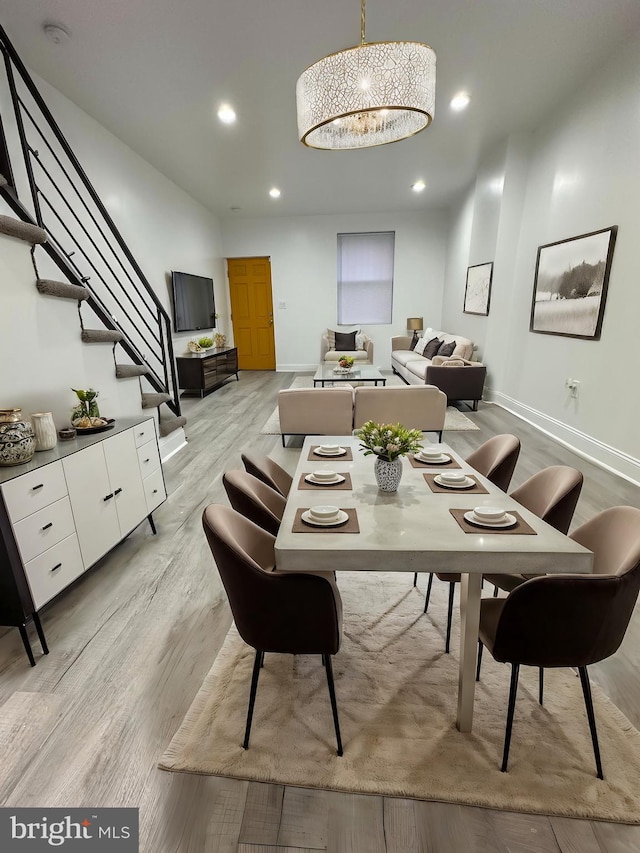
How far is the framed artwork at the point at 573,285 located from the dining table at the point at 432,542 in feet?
10.1

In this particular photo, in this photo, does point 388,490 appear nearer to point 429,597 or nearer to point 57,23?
point 429,597

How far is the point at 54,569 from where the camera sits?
1807 mm

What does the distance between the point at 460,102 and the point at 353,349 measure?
4634mm

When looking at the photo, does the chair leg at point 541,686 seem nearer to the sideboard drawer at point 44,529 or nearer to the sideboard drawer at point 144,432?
the sideboard drawer at point 44,529

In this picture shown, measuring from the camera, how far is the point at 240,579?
119 cm

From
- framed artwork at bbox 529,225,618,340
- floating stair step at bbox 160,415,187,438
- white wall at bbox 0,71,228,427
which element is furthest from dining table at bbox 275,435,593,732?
Answer: framed artwork at bbox 529,225,618,340

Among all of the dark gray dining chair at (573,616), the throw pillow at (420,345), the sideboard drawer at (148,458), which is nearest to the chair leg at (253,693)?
the dark gray dining chair at (573,616)

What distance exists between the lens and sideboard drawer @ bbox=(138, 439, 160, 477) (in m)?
2.51

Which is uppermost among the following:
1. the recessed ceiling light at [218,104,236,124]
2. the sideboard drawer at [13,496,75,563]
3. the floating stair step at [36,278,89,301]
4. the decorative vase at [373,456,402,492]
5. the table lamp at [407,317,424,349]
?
the recessed ceiling light at [218,104,236,124]

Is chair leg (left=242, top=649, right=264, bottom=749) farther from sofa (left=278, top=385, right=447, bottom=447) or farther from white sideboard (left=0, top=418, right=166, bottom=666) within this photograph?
sofa (left=278, top=385, right=447, bottom=447)

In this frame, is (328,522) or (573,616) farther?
(328,522)

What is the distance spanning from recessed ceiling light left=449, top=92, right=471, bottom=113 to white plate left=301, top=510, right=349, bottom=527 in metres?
4.48

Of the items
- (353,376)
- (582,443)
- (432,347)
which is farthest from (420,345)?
(582,443)

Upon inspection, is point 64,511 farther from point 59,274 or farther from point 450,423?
point 450,423
